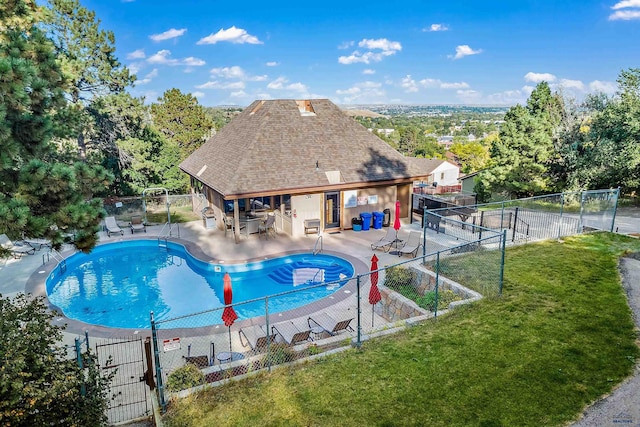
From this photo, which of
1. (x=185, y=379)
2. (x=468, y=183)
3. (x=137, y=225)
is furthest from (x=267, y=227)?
(x=468, y=183)

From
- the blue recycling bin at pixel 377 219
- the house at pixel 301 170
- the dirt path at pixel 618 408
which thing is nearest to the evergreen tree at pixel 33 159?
the dirt path at pixel 618 408

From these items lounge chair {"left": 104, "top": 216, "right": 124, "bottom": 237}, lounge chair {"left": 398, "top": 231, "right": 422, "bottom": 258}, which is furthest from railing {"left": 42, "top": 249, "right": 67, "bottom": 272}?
lounge chair {"left": 398, "top": 231, "right": 422, "bottom": 258}

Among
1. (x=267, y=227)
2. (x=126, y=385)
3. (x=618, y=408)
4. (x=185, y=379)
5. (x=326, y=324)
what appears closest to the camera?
(x=618, y=408)

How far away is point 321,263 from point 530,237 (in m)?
7.59

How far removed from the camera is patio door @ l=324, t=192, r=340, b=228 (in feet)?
60.4

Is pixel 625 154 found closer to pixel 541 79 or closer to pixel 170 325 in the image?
pixel 541 79

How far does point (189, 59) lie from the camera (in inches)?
2601

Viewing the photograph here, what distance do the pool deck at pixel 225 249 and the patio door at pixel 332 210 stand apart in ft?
1.58

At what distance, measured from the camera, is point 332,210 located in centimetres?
1862

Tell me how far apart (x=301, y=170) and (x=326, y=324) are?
31.0 ft

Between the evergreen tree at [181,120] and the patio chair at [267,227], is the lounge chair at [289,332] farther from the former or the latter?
the evergreen tree at [181,120]

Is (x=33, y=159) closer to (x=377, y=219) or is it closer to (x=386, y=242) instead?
(x=386, y=242)

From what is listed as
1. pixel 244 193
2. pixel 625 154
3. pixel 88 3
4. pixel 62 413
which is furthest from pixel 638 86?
pixel 88 3

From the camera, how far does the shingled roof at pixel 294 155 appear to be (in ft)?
56.2
